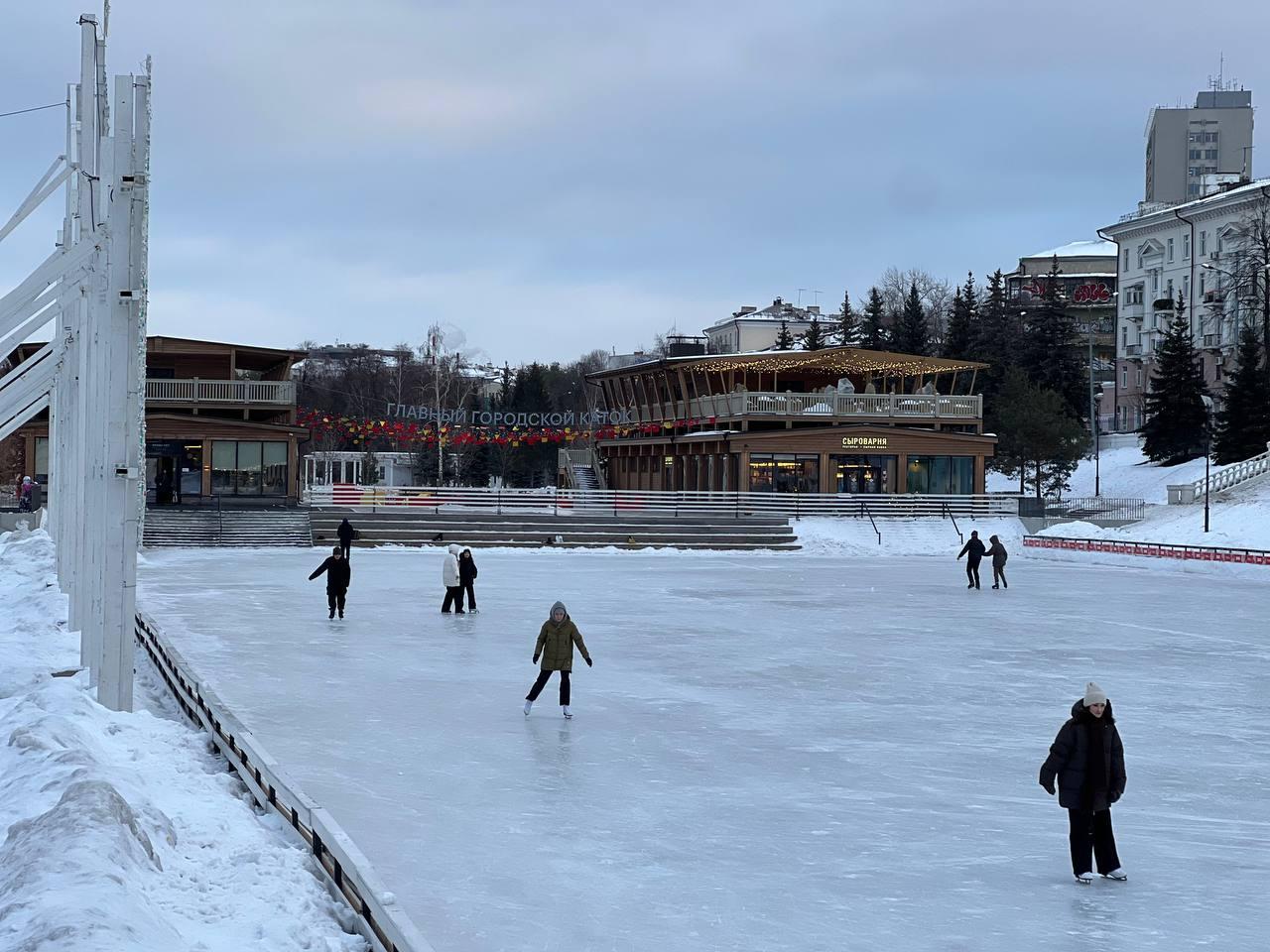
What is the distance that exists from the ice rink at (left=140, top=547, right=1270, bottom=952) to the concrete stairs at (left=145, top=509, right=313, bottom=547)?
19031mm

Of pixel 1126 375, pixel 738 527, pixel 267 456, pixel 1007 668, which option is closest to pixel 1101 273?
pixel 1126 375

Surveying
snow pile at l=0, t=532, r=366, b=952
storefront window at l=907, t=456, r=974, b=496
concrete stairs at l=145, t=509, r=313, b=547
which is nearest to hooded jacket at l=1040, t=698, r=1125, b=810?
snow pile at l=0, t=532, r=366, b=952

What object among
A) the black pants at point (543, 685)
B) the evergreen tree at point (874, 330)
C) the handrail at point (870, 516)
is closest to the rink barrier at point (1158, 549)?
the handrail at point (870, 516)

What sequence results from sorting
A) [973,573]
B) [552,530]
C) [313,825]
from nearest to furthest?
[313,825], [973,573], [552,530]

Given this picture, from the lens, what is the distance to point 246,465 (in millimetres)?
52625

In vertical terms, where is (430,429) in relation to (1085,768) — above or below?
above

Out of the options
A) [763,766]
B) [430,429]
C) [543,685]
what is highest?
[430,429]

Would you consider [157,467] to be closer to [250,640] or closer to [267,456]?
[267,456]

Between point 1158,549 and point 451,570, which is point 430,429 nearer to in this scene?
point 1158,549

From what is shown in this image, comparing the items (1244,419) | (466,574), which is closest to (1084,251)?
(1244,419)

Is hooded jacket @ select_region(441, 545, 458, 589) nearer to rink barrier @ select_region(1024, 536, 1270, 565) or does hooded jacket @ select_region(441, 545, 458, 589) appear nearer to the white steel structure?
the white steel structure

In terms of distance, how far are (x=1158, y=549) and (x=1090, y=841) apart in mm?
37782

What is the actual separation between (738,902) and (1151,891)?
2.88 metres

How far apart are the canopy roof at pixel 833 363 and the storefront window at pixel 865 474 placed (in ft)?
16.8
